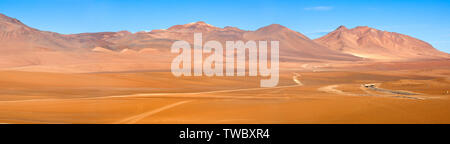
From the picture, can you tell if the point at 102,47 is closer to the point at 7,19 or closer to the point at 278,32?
the point at 7,19

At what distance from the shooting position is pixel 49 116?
32.8 feet

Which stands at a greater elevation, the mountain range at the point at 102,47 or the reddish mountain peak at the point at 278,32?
the reddish mountain peak at the point at 278,32

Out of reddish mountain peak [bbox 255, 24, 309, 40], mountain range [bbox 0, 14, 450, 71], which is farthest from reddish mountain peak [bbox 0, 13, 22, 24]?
reddish mountain peak [bbox 255, 24, 309, 40]

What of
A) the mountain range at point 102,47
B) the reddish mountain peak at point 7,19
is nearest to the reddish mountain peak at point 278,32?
the mountain range at point 102,47

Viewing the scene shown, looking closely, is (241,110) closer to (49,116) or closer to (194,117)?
(194,117)

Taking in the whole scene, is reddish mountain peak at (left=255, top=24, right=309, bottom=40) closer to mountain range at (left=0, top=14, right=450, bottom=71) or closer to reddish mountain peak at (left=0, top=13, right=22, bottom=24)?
mountain range at (left=0, top=14, right=450, bottom=71)

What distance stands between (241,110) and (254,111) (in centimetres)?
39

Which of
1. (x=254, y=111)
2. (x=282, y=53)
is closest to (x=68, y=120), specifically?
(x=254, y=111)

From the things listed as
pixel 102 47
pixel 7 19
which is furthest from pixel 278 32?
pixel 7 19

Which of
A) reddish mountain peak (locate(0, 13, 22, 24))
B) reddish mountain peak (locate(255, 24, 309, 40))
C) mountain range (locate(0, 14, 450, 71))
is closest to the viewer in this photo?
mountain range (locate(0, 14, 450, 71))

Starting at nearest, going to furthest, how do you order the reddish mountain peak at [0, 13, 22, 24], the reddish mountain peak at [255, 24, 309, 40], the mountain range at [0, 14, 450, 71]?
1. the mountain range at [0, 14, 450, 71]
2. the reddish mountain peak at [0, 13, 22, 24]
3. the reddish mountain peak at [255, 24, 309, 40]

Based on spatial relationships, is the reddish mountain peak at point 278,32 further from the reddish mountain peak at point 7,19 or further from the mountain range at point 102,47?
the reddish mountain peak at point 7,19
